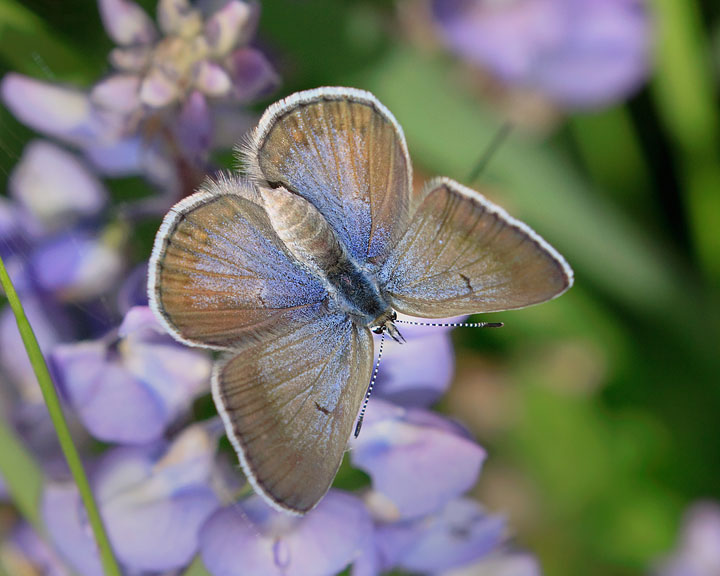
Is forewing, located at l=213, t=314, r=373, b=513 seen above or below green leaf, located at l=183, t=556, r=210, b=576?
above

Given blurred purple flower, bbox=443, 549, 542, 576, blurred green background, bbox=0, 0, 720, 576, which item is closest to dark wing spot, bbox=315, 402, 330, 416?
blurred purple flower, bbox=443, 549, 542, 576

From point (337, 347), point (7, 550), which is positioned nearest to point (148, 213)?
point (337, 347)

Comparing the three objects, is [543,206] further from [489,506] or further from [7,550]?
[7,550]

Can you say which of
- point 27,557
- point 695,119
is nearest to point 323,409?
point 27,557

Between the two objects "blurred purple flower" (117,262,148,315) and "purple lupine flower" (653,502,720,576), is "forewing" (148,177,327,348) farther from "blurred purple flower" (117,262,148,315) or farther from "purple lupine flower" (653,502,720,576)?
"purple lupine flower" (653,502,720,576)

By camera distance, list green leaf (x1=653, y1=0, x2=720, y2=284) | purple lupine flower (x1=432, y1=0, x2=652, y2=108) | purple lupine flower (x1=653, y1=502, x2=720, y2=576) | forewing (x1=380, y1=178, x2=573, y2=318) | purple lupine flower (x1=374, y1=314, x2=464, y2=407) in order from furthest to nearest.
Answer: purple lupine flower (x1=432, y1=0, x2=652, y2=108) → green leaf (x1=653, y1=0, x2=720, y2=284) → purple lupine flower (x1=653, y1=502, x2=720, y2=576) → purple lupine flower (x1=374, y1=314, x2=464, y2=407) → forewing (x1=380, y1=178, x2=573, y2=318)

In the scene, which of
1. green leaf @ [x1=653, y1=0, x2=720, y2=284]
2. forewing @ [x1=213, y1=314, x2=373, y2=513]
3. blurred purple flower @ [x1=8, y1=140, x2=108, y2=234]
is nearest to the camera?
forewing @ [x1=213, y1=314, x2=373, y2=513]

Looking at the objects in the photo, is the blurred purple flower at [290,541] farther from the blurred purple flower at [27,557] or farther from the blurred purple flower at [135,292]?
the blurred purple flower at [27,557]

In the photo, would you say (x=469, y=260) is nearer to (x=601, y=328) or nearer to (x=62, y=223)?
(x=62, y=223)
